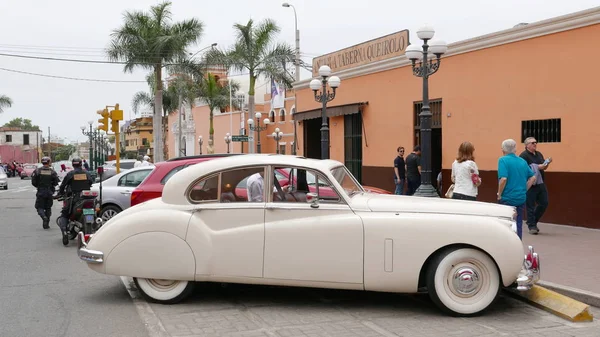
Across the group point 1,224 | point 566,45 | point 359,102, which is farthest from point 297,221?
point 359,102

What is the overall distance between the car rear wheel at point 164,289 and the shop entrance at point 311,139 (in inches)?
729

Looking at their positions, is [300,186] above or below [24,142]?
below

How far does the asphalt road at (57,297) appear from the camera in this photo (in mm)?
5738

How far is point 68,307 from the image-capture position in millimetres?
6559

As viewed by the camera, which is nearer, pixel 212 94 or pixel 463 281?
pixel 463 281

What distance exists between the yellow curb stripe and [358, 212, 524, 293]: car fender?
602mm

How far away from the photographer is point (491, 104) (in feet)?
49.3

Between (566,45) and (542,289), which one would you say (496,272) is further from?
(566,45)

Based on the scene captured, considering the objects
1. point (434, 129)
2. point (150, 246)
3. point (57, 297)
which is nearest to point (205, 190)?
point (150, 246)

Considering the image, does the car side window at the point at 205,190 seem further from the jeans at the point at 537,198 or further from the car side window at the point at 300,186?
the jeans at the point at 537,198

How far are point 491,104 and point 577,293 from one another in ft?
29.7

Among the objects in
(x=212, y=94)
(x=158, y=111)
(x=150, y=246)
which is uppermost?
(x=212, y=94)

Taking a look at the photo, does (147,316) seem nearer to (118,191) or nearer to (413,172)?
(118,191)

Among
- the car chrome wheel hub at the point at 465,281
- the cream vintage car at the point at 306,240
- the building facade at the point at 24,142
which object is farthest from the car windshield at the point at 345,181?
the building facade at the point at 24,142
